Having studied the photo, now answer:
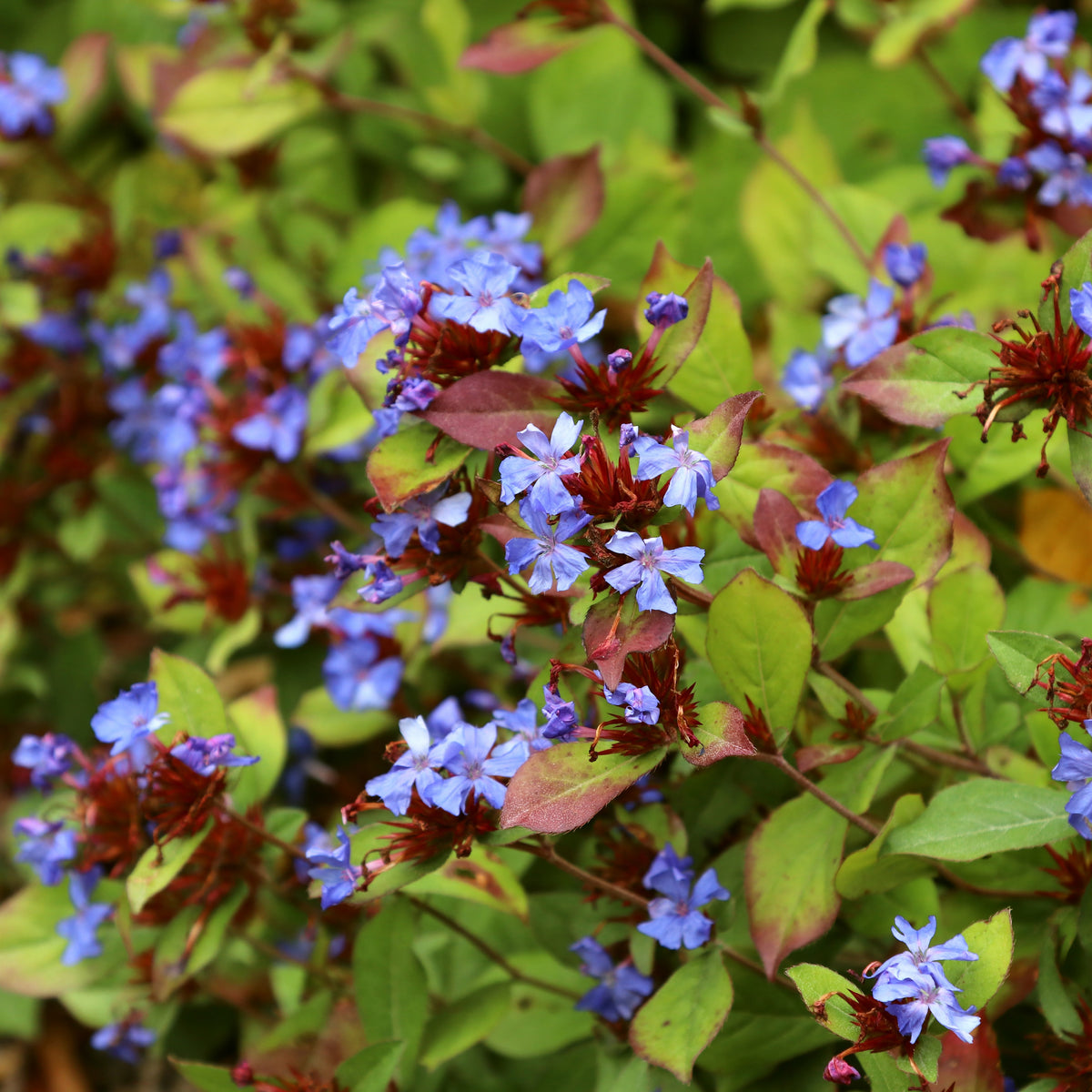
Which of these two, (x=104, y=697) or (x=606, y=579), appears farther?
(x=104, y=697)

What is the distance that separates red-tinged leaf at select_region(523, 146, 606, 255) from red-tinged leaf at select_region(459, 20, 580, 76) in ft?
0.54

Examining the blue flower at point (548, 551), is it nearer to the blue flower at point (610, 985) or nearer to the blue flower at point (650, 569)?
the blue flower at point (650, 569)

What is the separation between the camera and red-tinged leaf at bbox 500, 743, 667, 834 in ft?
2.78

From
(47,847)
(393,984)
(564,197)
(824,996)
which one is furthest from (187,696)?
(564,197)

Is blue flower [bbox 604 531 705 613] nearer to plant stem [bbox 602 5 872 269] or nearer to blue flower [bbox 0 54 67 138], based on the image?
plant stem [bbox 602 5 872 269]

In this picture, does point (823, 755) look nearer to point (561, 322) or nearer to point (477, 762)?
point (477, 762)

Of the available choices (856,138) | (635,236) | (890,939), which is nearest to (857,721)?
(890,939)

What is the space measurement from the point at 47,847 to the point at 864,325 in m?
1.16

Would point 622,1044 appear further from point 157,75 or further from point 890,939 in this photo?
point 157,75

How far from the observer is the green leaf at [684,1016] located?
927 mm

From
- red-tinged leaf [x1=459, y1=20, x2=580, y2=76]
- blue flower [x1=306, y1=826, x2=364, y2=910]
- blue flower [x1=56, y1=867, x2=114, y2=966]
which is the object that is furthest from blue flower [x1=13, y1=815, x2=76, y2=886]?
red-tinged leaf [x1=459, y1=20, x2=580, y2=76]

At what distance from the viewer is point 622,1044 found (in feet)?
3.82

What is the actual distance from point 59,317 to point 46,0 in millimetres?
1281

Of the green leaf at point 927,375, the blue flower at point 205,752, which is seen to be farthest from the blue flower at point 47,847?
the green leaf at point 927,375
